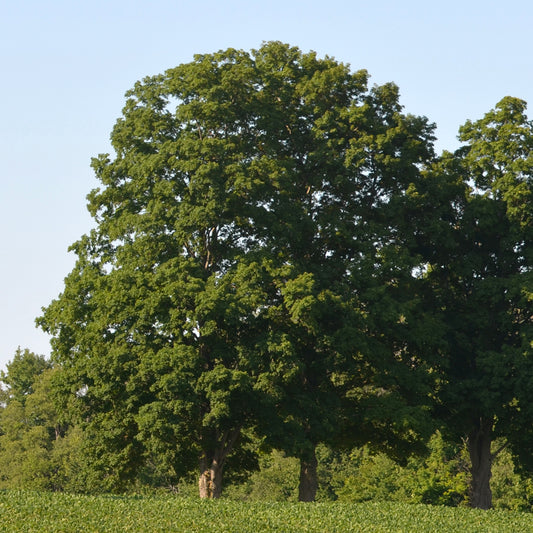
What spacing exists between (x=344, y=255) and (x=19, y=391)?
5868 centimetres

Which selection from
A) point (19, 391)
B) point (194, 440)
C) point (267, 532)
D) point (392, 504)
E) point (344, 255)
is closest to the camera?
point (267, 532)

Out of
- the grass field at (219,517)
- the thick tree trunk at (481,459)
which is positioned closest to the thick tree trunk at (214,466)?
the grass field at (219,517)

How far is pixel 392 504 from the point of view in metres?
27.1

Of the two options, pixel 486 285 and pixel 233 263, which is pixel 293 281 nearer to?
pixel 233 263

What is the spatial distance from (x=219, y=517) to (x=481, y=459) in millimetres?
18069

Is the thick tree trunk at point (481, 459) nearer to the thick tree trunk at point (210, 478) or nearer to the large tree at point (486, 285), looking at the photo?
the large tree at point (486, 285)

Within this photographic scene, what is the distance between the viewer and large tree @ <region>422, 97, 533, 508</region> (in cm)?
3238

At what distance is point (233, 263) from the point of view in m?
31.3

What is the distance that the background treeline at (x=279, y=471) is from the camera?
50125 mm

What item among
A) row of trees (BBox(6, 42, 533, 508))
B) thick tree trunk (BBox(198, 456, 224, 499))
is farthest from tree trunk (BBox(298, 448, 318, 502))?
thick tree trunk (BBox(198, 456, 224, 499))

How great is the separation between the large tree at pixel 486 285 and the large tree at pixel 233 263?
230 cm

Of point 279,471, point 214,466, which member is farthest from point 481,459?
point 279,471

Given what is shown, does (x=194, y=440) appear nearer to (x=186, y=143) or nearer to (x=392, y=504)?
(x=392, y=504)

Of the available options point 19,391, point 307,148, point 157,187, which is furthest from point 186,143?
point 19,391
